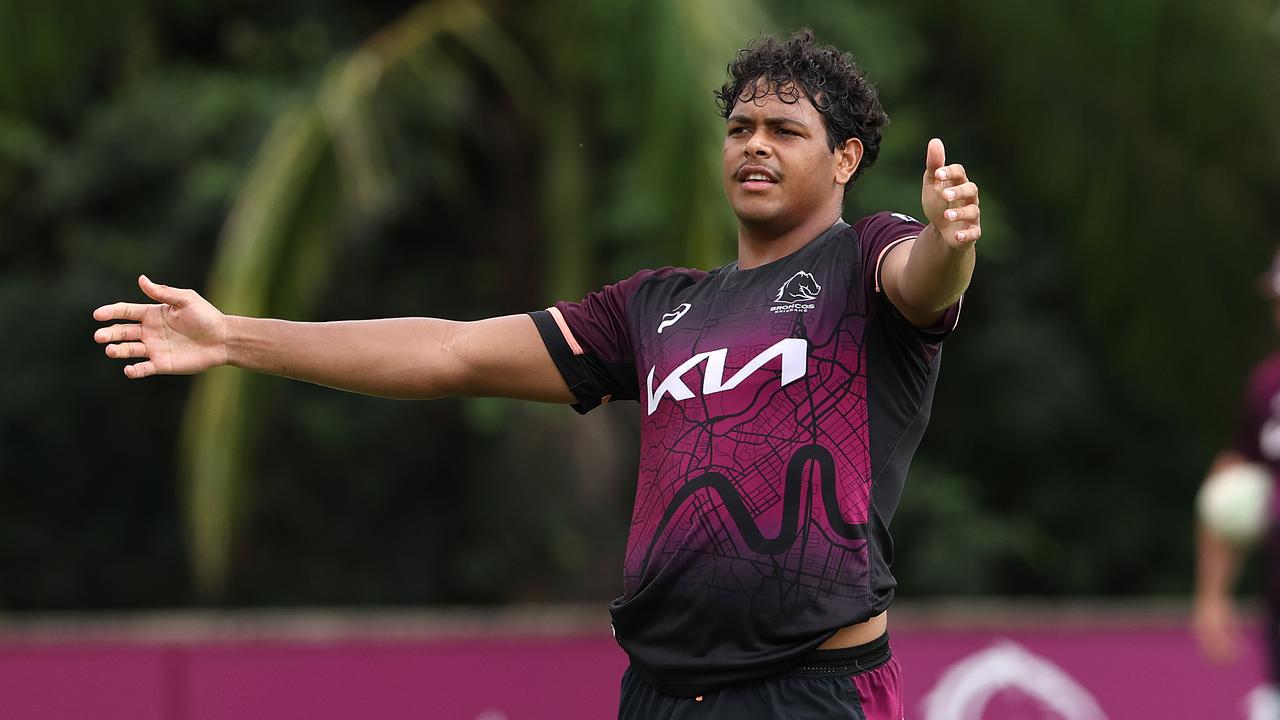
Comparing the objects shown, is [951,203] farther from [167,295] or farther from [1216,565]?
[1216,565]

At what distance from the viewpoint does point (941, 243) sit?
3.01 m

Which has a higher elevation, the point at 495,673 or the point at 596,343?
the point at 596,343

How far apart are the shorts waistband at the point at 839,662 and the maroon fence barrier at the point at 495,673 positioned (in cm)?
462

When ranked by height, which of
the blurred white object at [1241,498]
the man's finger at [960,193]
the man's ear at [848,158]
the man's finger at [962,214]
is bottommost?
the blurred white object at [1241,498]

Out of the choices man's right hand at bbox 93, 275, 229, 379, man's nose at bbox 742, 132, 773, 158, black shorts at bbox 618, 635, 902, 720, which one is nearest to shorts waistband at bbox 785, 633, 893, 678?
black shorts at bbox 618, 635, 902, 720

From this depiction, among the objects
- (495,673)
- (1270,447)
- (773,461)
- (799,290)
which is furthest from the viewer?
(495,673)

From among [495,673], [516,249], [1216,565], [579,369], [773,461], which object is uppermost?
[516,249]

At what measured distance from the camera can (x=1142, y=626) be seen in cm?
838

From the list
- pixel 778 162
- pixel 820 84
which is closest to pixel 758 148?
pixel 778 162

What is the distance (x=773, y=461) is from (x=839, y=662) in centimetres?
41

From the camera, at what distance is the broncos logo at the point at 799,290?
130 inches

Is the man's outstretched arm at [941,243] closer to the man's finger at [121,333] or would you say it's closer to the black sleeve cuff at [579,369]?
the black sleeve cuff at [579,369]

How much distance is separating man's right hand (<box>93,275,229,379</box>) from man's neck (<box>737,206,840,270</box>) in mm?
1117

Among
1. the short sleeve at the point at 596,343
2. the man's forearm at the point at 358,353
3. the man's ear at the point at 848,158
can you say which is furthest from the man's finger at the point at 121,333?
the man's ear at the point at 848,158
